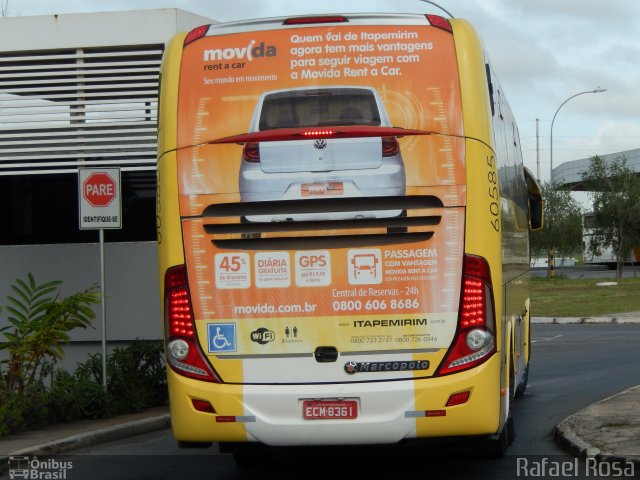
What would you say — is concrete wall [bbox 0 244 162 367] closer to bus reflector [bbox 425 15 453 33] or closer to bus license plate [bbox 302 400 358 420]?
bus license plate [bbox 302 400 358 420]

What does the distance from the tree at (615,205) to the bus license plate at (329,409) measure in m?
48.2

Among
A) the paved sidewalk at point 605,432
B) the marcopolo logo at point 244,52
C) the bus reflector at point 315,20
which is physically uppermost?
the bus reflector at point 315,20

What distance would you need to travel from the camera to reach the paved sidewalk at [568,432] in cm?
977

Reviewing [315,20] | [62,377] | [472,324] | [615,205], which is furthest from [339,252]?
[615,205]

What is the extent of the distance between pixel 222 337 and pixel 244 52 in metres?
2.09

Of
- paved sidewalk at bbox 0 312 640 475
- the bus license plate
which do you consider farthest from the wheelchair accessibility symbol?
paved sidewalk at bbox 0 312 640 475

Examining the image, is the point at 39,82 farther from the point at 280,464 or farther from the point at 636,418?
the point at 636,418

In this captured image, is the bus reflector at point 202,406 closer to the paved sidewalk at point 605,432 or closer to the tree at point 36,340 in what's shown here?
the paved sidewalk at point 605,432

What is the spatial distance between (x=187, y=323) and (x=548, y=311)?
2512 centimetres

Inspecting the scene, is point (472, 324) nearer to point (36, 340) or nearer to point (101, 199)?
point (36, 340)

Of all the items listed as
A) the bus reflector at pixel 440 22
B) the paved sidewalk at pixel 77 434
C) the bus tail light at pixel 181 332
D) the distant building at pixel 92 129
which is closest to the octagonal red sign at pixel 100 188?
the distant building at pixel 92 129

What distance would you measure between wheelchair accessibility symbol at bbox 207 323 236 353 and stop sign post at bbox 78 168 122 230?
557 cm

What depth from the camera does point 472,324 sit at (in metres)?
8.00

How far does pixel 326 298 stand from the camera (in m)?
8.06
